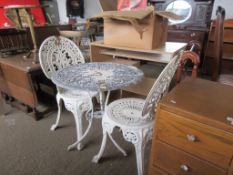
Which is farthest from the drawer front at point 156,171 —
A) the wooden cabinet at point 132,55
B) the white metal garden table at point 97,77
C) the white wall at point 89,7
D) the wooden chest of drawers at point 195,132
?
the white wall at point 89,7

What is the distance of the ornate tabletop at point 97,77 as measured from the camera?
108 cm

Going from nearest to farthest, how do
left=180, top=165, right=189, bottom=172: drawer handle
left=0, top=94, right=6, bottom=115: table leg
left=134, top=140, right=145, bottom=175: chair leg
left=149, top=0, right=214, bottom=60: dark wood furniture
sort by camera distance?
left=180, top=165, right=189, bottom=172: drawer handle < left=134, top=140, right=145, bottom=175: chair leg < left=0, top=94, right=6, bottom=115: table leg < left=149, top=0, right=214, bottom=60: dark wood furniture

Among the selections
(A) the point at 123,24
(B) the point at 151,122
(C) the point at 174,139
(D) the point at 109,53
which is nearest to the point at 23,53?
(D) the point at 109,53

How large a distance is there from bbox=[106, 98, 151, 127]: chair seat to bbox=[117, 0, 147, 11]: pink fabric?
0.98 meters

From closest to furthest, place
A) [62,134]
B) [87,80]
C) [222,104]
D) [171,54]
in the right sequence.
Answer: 1. [222,104]
2. [87,80]
3. [171,54]
4. [62,134]

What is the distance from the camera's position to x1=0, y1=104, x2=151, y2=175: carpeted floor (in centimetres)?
136

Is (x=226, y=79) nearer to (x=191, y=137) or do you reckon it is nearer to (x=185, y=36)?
(x=191, y=137)

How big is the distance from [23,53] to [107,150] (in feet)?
5.39

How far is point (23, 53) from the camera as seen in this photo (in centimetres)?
223

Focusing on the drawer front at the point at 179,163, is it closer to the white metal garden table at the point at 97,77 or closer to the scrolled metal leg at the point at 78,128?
the white metal garden table at the point at 97,77

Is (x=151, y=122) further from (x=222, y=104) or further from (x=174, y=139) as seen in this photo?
(x=222, y=104)

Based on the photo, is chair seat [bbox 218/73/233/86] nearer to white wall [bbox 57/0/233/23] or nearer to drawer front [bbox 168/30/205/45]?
drawer front [bbox 168/30/205/45]

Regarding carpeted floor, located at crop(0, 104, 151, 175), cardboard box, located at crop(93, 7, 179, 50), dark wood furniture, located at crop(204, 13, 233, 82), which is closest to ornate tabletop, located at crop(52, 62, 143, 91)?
cardboard box, located at crop(93, 7, 179, 50)

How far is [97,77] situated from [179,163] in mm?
723
